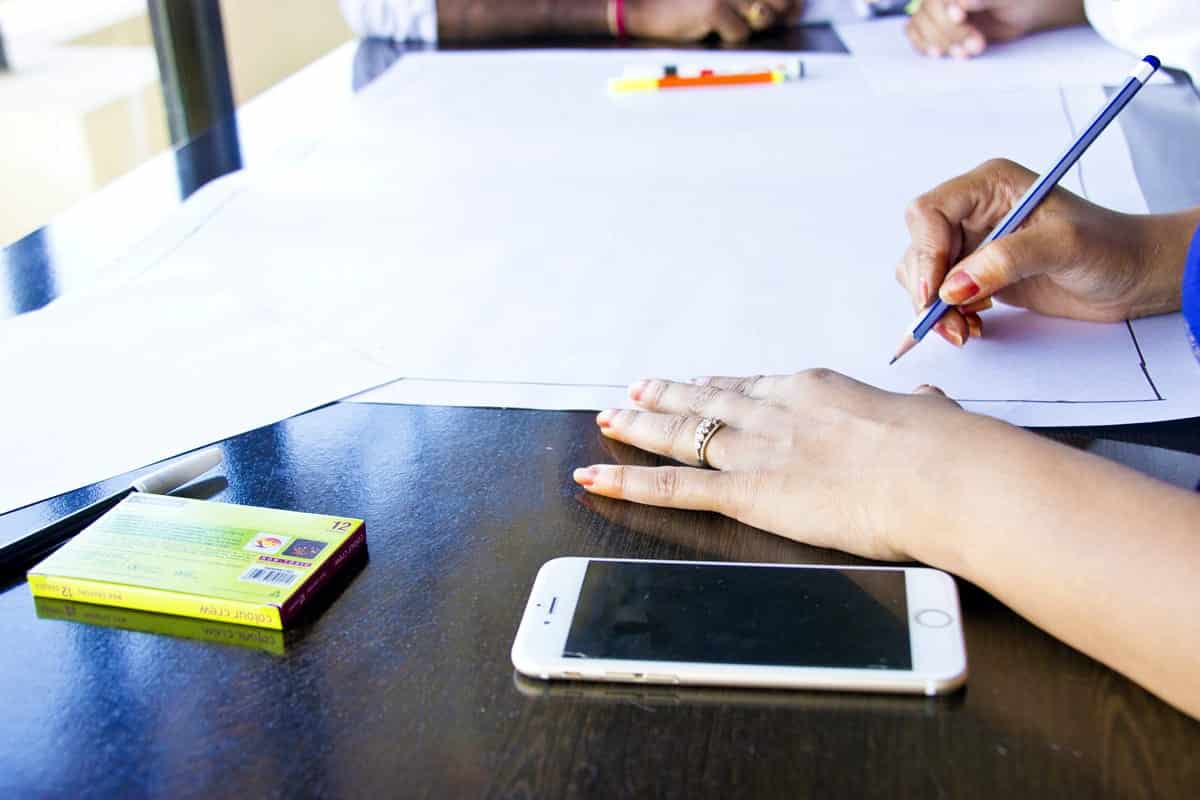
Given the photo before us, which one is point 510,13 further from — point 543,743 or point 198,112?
point 543,743

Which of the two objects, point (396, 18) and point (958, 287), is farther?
point (396, 18)

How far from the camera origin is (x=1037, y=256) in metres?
0.81

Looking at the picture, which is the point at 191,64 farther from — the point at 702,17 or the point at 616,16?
the point at 702,17

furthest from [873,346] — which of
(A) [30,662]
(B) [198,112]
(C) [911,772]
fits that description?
(B) [198,112]

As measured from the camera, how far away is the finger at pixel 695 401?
710 millimetres

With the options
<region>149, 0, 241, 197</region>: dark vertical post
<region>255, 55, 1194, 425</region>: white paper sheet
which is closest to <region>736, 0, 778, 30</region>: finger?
<region>255, 55, 1194, 425</region>: white paper sheet

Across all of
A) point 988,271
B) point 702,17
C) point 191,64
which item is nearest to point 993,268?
point 988,271

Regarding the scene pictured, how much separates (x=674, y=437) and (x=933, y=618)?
0.67ft

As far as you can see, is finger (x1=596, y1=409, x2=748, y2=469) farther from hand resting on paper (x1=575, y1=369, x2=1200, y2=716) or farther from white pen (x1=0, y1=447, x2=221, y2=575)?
white pen (x1=0, y1=447, x2=221, y2=575)

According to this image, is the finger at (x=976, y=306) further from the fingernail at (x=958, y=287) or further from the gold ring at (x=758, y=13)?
the gold ring at (x=758, y=13)

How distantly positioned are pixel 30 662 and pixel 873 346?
0.54 metres

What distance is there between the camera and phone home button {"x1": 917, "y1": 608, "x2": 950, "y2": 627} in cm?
54

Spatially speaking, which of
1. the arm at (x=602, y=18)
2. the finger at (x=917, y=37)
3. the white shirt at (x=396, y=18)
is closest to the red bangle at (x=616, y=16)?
the arm at (x=602, y=18)

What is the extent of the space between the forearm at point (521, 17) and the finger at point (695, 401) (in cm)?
105
